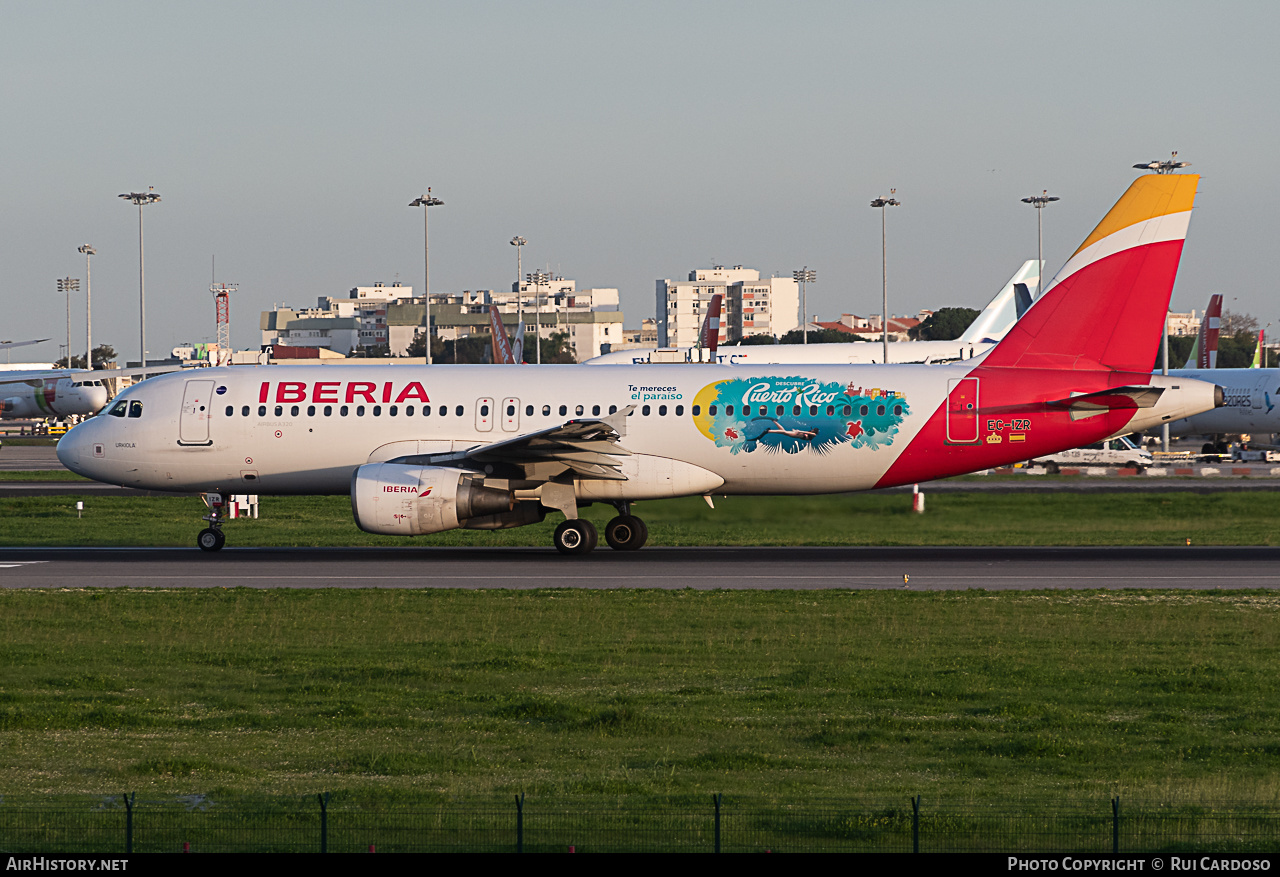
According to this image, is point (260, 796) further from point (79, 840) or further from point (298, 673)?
point (298, 673)

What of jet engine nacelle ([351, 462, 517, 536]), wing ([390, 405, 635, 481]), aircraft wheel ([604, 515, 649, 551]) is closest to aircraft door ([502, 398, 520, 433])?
wing ([390, 405, 635, 481])

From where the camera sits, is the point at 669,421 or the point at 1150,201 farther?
the point at 669,421

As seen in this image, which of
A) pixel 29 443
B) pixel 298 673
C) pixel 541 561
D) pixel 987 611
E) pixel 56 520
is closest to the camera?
pixel 298 673

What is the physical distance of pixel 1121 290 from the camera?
102ft

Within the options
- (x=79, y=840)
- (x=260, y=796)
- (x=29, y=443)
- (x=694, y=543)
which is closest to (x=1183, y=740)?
(x=260, y=796)

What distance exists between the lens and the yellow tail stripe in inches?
1224

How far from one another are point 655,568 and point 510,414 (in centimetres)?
539

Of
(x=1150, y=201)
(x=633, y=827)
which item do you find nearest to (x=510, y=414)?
(x=1150, y=201)

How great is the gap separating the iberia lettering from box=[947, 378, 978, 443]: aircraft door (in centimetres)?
1176

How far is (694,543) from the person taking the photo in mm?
36562

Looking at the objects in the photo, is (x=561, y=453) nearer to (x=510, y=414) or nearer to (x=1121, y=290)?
(x=510, y=414)

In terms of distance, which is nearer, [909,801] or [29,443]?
[909,801]

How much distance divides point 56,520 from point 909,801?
121 feet

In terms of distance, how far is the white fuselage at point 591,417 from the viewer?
3138 centimetres
